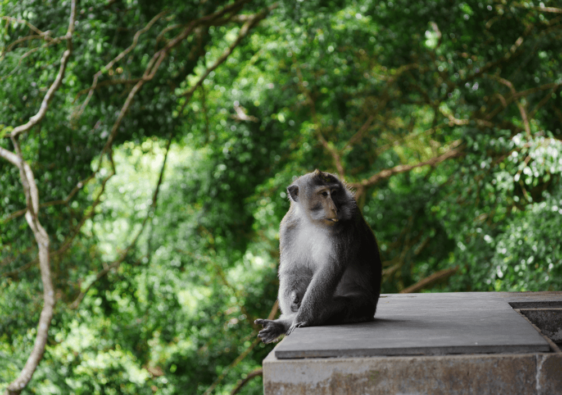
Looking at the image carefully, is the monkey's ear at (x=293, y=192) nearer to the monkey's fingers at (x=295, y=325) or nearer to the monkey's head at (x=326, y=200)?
the monkey's head at (x=326, y=200)

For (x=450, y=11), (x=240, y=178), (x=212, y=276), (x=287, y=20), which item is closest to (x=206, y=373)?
(x=212, y=276)

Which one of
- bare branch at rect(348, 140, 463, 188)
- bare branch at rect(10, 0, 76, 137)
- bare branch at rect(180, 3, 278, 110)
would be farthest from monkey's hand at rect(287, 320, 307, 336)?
bare branch at rect(180, 3, 278, 110)

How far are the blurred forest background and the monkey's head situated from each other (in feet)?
Result: 8.53

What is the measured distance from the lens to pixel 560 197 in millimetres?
4660

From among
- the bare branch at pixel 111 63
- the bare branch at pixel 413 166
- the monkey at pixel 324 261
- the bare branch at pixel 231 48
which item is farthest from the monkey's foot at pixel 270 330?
the bare branch at pixel 231 48

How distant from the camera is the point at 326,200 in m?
2.43

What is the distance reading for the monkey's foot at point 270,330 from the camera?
245 cm

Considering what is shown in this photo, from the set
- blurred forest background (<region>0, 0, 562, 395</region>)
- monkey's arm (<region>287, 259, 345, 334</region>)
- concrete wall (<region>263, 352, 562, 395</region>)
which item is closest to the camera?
concrete wall (<region>263, 352, 562, 395</region>)

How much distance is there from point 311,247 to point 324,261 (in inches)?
6.5

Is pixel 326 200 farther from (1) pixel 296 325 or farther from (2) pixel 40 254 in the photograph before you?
(2) pixel 40 254

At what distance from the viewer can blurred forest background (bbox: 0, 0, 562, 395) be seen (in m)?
5.20

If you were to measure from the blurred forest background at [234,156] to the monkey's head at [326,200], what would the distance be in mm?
2600

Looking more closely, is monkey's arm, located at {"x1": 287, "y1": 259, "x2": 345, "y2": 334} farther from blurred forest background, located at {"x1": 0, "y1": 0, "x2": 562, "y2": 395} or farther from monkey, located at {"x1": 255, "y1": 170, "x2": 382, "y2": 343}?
blurred forest background, located at {"x1": 0, "y1": 0, "x2": 562, "y2": 395}

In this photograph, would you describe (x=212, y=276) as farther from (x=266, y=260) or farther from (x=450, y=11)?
(x=450, y=11)
